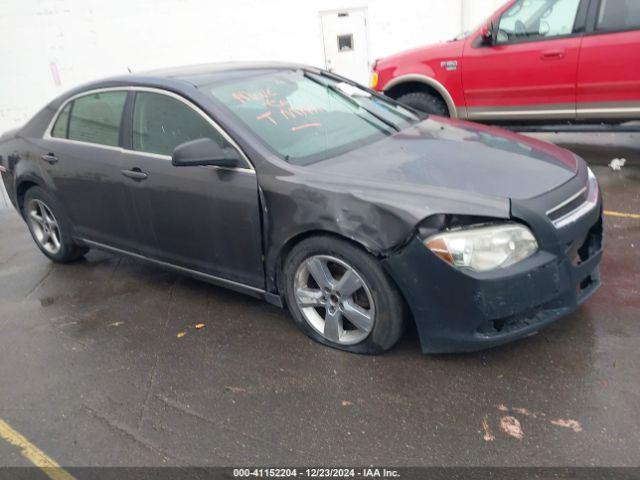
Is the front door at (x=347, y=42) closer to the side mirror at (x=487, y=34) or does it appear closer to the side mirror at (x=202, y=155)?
the side mirror at (x=487, y=34)

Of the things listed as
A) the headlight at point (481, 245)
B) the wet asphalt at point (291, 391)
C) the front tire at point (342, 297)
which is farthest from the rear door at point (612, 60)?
the front tire at point (342, 297)

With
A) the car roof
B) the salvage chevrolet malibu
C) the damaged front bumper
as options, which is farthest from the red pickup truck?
the damaged front bumper

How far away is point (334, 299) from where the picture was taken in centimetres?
330

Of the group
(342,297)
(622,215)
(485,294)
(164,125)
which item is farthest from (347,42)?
(485,294)

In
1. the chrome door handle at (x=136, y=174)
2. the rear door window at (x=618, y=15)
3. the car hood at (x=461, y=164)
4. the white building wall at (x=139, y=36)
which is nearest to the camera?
the car hood at (x=461, y=164)

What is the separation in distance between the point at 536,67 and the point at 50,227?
4.91 m

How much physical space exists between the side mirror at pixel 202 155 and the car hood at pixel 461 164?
48 centimetres

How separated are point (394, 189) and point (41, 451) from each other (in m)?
2.11

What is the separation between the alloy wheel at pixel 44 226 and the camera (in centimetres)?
500

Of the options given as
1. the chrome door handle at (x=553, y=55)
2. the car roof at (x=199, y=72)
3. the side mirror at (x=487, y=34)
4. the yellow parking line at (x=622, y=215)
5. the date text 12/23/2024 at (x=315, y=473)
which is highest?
the car roof at (x=199, y=72)

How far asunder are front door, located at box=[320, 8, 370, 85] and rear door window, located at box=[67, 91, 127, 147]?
7250 millimetres

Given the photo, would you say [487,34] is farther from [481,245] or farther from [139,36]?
[139,36]

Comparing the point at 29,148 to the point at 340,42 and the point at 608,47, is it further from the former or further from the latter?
the point at 340,42

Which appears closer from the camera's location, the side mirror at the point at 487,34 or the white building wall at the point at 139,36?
the side mirror at the point at 487,34
